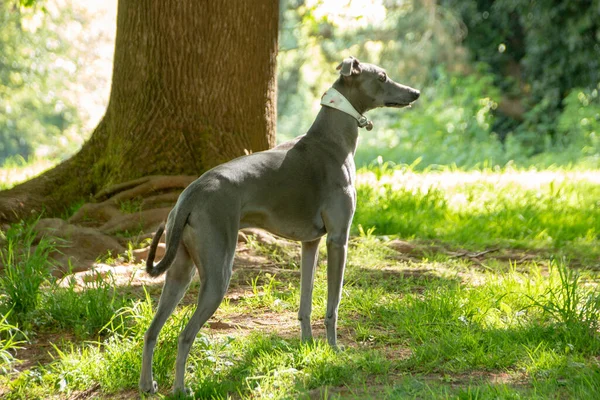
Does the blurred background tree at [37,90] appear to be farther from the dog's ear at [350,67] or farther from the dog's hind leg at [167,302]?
the dog's hind leg at [167,302]

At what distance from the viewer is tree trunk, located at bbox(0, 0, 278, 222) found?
22.9 ft

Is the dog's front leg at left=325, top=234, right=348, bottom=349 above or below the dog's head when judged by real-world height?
below

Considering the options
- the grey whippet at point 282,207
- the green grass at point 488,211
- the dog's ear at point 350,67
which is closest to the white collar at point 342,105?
the grey whippet at point 282,207

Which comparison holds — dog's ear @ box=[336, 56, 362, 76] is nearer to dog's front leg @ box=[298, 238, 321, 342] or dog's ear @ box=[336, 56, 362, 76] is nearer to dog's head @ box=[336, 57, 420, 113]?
dog's head @ box=[336, 57, 420, 113]

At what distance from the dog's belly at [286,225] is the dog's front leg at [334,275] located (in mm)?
100

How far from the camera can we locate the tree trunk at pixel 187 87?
6.97 m

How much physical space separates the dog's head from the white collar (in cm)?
5

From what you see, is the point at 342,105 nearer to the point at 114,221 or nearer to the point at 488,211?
the point at 114,221

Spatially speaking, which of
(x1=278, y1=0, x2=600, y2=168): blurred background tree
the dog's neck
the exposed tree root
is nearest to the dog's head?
the dog's neck

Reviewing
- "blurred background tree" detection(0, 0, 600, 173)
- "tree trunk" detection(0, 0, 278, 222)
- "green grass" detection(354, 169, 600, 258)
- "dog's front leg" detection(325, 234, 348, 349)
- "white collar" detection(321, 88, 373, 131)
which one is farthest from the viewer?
"blurred background tree" detection(0, 0, 600, 173)

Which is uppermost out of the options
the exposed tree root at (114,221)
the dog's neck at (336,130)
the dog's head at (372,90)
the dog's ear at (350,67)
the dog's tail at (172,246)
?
the dog's ear at (350,67)

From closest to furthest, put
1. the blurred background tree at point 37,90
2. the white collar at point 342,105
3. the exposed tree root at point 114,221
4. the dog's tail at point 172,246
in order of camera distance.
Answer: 1. the dog's tail at point 172,246
2. the white collar at point 342,105
3. the exposed tree root at point 114,221
4. the blurred background tree at point 37,90

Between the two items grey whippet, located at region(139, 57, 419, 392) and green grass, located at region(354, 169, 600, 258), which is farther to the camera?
green grass, located at region(354, 169, 600, 258)

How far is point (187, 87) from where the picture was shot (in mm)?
6992
